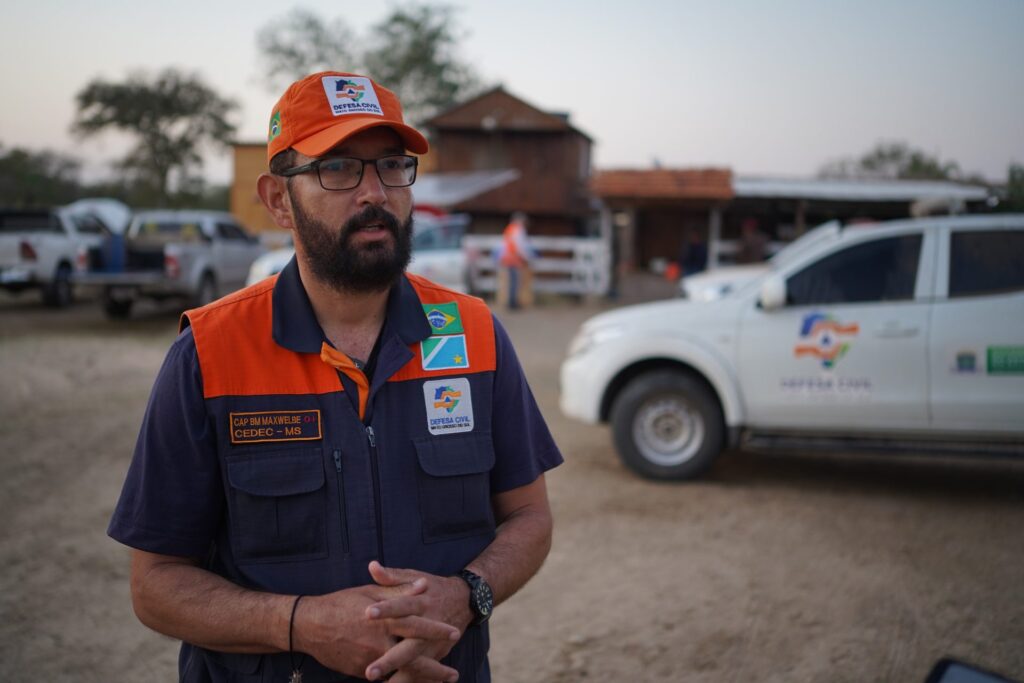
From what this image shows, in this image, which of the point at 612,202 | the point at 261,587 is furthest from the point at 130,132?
the point at 261,587

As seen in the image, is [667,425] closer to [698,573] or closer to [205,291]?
[698,573]

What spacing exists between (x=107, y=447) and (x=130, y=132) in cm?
3957

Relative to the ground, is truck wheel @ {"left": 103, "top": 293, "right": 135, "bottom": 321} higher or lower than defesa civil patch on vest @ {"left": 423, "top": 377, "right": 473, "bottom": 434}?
lower

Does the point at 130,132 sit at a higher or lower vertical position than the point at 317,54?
lower

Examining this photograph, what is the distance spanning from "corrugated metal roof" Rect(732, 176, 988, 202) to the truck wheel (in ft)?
44.3

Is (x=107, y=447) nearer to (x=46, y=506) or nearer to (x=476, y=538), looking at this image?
(x=46, y=506)

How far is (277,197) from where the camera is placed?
6.88 ft

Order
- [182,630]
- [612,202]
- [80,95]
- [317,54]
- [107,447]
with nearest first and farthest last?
[182,630], [107,447], [612,202], [80,95], [317,54]

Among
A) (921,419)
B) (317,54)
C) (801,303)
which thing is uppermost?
(317,54)

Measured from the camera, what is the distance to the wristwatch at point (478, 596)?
1.81 metres

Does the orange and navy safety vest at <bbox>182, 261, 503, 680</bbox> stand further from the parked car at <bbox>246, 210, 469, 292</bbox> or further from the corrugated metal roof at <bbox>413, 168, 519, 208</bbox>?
the corrugated metal roof at <bbox>413, 168, 519, 208</bbox>

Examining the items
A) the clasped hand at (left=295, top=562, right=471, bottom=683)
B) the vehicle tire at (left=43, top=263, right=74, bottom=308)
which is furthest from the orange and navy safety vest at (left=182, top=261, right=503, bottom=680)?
the vehicle tire at (left=43, top=263, right=74, bottom=308)

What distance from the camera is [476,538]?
1.94 meters

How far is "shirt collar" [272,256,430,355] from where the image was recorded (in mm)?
1883
